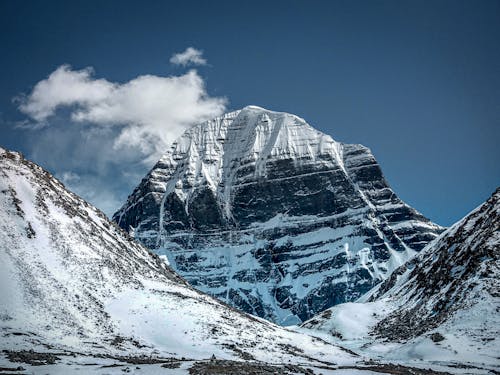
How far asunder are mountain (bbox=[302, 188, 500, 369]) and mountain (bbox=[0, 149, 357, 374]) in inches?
632

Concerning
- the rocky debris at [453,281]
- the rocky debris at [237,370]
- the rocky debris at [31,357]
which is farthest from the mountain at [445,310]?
the rocky debris at [31,357]

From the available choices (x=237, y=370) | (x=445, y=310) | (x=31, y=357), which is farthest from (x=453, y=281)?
(x=31, y=357)

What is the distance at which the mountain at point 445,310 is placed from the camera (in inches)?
3270

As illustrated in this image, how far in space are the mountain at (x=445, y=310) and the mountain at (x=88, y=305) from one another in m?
16.0

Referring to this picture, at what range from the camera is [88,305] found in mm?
74375

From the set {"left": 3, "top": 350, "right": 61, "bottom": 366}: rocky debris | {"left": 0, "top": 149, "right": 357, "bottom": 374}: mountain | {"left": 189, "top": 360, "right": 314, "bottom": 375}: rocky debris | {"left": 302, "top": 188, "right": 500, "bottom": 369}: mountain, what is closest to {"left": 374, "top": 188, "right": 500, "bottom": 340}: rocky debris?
{"left": 302, "top": 188, "right": 500, "bottom": 369}: mountain

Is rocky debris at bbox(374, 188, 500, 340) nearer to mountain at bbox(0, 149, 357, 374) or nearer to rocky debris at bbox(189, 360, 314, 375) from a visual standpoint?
mountain at bbox(0, 149, 357, 374)

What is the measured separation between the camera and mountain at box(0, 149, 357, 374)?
199ft

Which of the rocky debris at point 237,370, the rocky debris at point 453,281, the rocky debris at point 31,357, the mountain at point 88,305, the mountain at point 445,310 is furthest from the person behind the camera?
the rocky debris at point 453,281

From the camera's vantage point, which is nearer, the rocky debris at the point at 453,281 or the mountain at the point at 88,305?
the mountain at the point at 88,305

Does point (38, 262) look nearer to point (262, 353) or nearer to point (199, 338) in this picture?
point (199, 338)

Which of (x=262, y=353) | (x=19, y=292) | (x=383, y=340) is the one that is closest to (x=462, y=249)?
(x=383, y=340)

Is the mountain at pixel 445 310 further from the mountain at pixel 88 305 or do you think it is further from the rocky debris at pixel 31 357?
the rocky debris at pixel 31 357

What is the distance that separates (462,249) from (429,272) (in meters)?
12.8
